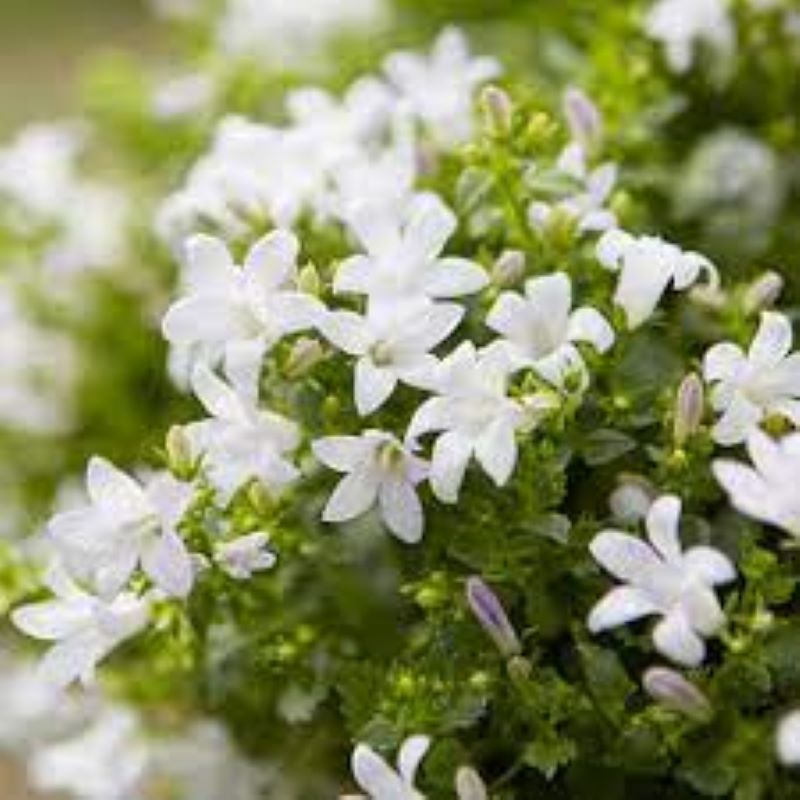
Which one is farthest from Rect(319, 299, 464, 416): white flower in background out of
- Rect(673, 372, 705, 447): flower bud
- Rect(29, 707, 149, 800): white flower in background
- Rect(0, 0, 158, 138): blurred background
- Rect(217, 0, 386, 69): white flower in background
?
Rect(0, 0, 158, 138): blurred background

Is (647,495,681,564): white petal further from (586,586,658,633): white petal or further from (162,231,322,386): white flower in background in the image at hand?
(162,231,322,386): white flower in background

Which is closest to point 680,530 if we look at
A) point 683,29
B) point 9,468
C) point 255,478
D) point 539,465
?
point 539,465

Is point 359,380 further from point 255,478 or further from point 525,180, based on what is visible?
point 525,180

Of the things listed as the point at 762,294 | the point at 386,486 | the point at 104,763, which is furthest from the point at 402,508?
the point at 104,763

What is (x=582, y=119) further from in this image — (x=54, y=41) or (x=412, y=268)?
(x=54, y=41)

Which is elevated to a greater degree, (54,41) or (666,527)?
(666,527)

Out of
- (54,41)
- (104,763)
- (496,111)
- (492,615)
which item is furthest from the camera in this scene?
(54,41)
